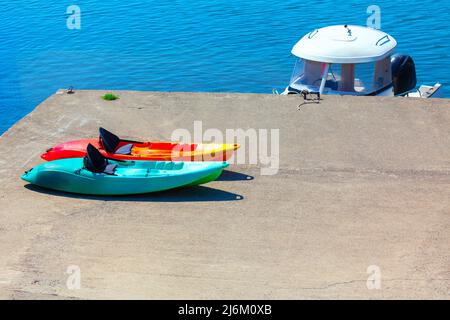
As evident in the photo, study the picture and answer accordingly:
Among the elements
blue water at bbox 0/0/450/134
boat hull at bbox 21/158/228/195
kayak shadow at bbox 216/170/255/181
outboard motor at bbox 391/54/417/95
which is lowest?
blue water at bbox 0/0/450/134

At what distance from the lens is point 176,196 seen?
39.1ft

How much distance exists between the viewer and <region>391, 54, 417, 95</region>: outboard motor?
60.5 feet

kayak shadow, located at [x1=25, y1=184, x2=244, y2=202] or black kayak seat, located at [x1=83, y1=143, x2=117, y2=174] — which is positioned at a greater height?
black kayak seat, located at [x1=83, y1=143, x2=117, y2=174]

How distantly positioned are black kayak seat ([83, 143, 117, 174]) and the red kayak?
1.47ft

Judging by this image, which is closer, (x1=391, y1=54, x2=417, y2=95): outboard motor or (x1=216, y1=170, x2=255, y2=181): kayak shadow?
(x1=216, y1=170, x2=255, y2=181): kayak shadow

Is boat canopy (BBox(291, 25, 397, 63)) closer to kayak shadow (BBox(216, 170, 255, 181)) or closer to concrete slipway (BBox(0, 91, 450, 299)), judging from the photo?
concrete slipway (BBox(0, 91, 450, 299))

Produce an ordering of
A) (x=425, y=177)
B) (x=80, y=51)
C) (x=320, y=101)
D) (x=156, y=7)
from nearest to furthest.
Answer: (x=425, y=177) → (x=320, y=101) → (x=80, y=51) → (x=156, y=7)

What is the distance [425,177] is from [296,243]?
11.1 ft

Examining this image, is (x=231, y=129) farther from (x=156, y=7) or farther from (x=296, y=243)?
(x=156, y=7)

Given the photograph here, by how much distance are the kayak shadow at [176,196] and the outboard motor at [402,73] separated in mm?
8191

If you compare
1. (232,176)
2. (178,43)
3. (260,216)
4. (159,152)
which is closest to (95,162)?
(159,152)

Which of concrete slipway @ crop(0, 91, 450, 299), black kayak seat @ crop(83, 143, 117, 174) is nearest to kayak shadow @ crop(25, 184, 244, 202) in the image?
concrete slipway @ crop(0, 91, 450, 299)

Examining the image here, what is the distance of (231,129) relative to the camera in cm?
1451
